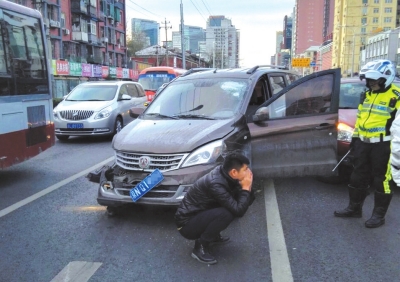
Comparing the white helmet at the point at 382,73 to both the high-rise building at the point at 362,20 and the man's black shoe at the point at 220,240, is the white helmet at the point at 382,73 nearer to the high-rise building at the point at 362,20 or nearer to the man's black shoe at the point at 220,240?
the man's black shoe at the point at 220,240

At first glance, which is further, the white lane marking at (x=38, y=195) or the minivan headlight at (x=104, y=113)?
the minivan headlight at (x=104, y=113)

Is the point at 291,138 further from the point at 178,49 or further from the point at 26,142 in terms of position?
the point at 178,49

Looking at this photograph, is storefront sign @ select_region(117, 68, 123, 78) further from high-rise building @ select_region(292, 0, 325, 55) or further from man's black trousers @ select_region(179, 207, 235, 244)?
high-rise building @ select_region(292, 0, 325, 55)

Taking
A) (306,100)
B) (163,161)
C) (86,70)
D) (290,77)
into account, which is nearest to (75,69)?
(86,70)

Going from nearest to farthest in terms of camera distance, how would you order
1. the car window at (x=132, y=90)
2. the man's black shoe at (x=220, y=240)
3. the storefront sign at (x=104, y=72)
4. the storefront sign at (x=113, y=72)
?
the man's black shoe at (x=220, y=240), the car window at (x=132, y=90), the storefront sign at (x=104, y=72), the storefront sign at (x=113, y=72)

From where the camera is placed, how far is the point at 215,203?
12.4 ft

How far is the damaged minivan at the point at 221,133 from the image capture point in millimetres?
4617

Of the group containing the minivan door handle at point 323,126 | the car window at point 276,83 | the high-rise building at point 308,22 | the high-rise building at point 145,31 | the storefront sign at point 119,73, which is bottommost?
the minivan door handle at point 323,126

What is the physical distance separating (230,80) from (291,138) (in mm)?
1304

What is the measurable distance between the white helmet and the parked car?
8.20m

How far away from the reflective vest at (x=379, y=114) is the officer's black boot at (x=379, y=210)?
649 mm

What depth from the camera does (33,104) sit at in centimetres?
704

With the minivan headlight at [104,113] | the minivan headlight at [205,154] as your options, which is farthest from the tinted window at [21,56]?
the minivan headlight at [104,113]

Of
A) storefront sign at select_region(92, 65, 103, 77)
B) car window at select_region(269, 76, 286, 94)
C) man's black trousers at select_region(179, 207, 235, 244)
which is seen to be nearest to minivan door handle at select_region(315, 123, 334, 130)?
car window at select_region(269, 76, 286, 94)
